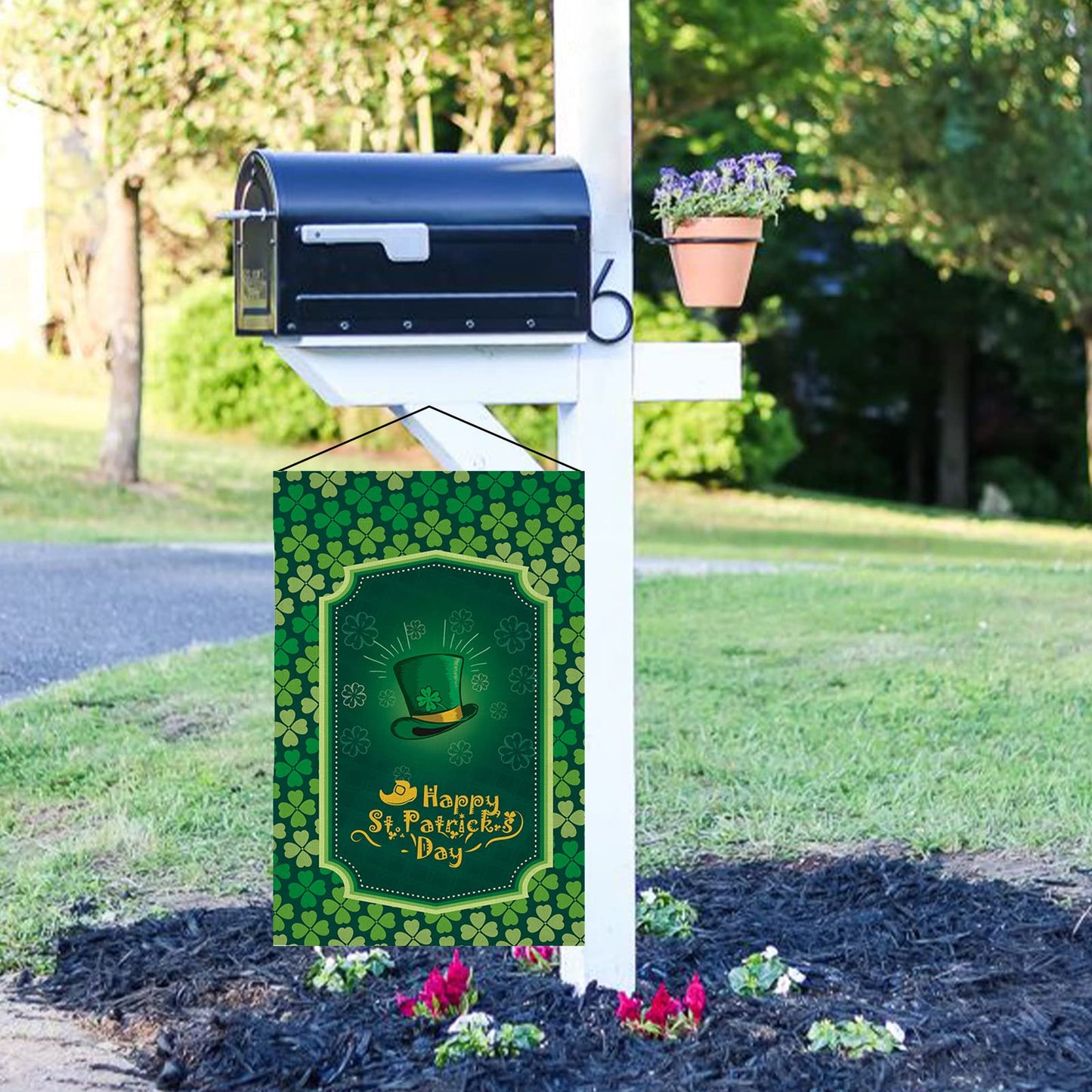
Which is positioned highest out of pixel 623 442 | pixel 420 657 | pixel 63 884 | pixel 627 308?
pixel 627 308

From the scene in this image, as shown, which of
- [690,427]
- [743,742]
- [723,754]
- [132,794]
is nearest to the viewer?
[132,794]

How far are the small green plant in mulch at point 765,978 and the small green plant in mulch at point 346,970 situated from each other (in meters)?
0.74

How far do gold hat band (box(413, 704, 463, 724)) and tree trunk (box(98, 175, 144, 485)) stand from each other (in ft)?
48.4

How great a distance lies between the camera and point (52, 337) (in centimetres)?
2811

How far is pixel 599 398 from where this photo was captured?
4031mm

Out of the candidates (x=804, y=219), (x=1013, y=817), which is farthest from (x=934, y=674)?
(x=804, y=219)

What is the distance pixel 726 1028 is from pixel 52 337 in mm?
25443

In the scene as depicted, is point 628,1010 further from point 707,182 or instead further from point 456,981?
point 707,182

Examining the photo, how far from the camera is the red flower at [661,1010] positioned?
3.94 m

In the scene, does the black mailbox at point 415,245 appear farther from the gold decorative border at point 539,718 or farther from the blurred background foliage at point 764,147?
the blurred background foliage at point 764,147

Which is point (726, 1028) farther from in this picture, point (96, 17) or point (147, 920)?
point (96, 17)

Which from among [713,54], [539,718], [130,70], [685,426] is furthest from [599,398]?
[685,426]

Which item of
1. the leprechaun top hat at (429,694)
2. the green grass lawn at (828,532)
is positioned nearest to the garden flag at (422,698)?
the leprechaun top hat at (429,694)

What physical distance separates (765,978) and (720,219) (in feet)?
5.08
